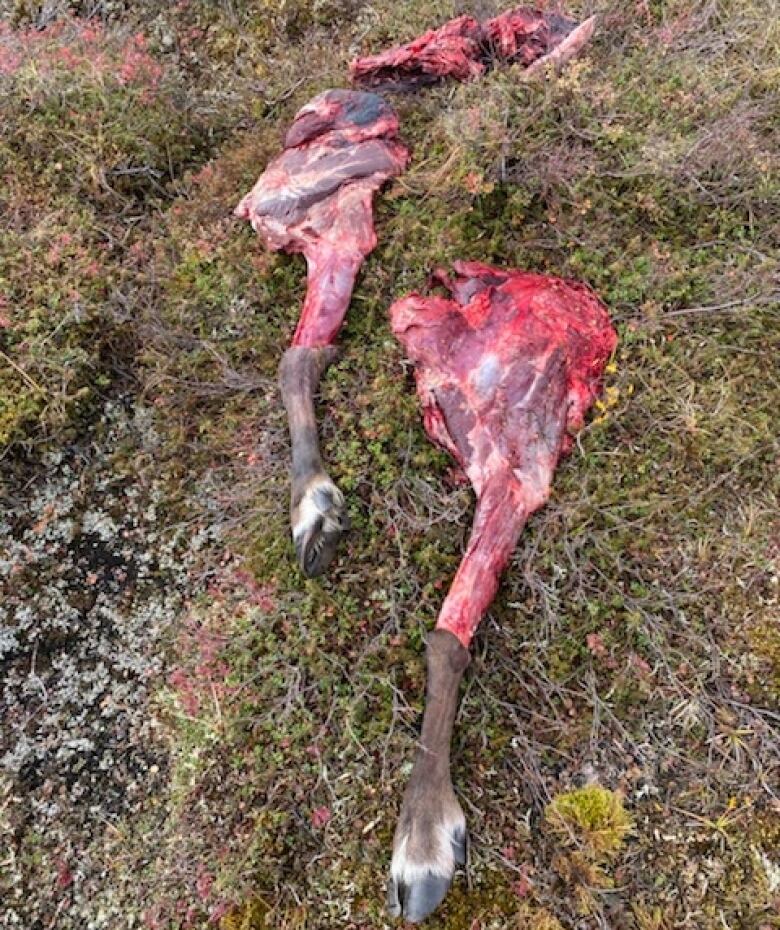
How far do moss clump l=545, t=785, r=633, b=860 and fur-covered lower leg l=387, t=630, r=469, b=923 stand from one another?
0.49 m

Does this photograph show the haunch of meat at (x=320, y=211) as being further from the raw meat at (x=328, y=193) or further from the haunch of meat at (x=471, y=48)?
the haunch of meat at (x=471, y=48)

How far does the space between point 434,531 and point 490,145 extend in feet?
8.03

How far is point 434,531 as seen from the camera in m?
4.08

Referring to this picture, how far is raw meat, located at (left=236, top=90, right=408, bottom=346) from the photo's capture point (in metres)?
4.64

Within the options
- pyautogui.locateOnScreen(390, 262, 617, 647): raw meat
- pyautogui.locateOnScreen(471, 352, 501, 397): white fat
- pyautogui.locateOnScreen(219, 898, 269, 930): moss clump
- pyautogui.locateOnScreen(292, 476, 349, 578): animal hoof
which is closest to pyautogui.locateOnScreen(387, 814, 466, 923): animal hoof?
pyautogui.locateOnScreen(219, 898, 269, 930): moss clump

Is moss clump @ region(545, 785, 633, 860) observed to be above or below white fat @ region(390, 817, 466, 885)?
below

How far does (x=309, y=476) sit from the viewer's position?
4.07 m

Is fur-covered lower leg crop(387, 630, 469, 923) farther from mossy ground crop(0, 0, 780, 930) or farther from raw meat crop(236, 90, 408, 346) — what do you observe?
raw meat crop(236, 90, 408, 346)

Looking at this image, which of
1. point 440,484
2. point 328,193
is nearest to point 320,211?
point 328,193

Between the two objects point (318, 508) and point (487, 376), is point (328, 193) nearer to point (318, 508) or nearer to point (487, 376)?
point (487, 376)

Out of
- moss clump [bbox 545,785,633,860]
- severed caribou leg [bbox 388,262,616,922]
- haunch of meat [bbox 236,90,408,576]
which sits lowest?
moss clump [bbox 545,785,633,860]

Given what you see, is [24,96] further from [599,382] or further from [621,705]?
[621,705]

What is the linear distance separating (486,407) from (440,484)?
1.63 feet

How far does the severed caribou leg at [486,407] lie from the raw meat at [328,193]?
47 cm
